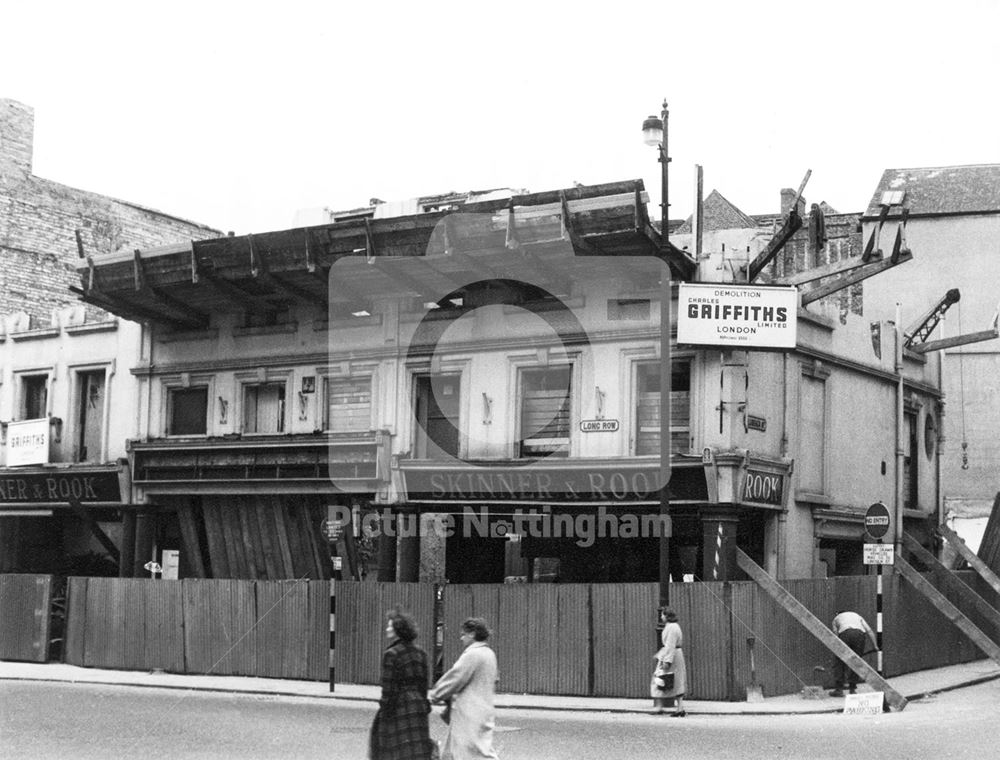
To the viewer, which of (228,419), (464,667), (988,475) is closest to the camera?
(464,667)

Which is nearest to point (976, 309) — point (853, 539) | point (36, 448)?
point (853, 539)

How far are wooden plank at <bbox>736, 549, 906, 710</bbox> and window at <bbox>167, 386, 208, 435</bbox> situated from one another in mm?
13755

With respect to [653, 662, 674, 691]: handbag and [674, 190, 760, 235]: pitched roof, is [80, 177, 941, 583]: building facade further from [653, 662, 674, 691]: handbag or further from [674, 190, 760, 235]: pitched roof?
[674, 190, 760, 235]: pitched roof

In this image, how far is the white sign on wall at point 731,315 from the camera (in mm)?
24969

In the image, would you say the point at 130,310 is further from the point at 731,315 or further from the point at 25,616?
the point at 731,315

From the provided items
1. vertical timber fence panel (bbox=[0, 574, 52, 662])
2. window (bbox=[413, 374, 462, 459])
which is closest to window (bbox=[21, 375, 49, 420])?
vertical timber fence panel (bbox=[0, 574, 52, 662])

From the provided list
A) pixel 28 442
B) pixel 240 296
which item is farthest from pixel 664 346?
pixel 28 442

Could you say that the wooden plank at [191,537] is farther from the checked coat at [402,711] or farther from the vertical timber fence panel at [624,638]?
the checked coat at [402,711]

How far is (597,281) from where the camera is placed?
26.5 meters

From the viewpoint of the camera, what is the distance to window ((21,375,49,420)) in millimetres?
34188

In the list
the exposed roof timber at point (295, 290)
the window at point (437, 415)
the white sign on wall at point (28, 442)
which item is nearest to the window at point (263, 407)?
the exposed roof timber at point (295, 290)

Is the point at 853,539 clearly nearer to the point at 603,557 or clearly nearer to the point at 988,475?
the point at 603,557

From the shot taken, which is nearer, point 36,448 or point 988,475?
point 36,448

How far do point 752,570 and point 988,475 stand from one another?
17.4 m
